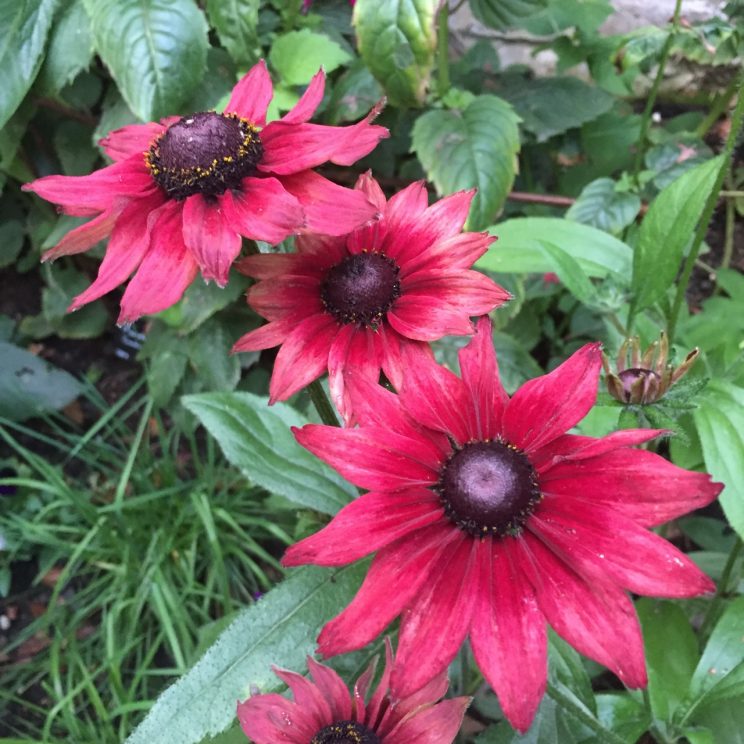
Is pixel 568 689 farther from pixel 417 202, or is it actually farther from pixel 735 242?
pixel 735 242

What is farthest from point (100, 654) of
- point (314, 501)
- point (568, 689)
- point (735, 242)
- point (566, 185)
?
point (735, 242)

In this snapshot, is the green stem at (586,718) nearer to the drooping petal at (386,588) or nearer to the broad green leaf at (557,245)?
the drooping petal at (386,588)

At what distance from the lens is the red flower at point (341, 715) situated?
605mm

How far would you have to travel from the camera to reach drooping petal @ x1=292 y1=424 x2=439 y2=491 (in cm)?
51

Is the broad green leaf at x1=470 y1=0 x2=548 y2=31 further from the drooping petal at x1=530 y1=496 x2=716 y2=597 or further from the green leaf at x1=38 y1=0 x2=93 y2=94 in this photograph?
the drooping petal at x1=530 y1=496 x2=716 y2=597

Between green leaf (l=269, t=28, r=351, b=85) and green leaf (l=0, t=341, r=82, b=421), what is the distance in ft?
2.52

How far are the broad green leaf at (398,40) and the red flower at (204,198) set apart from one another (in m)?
0.47

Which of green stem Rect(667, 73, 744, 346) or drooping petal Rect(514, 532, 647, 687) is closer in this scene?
drooping petal Rect(514, 532, 647, 687)

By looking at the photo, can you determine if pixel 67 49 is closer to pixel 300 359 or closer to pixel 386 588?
pixel 300 359

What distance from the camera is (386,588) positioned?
49 cm

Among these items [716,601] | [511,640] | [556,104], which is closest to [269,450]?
[511,640]

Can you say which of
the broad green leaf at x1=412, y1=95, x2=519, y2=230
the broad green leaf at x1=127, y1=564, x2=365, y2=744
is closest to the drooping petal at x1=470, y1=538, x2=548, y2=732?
the broad green leaf at x1=127, y1=564, x2=365, y2=744

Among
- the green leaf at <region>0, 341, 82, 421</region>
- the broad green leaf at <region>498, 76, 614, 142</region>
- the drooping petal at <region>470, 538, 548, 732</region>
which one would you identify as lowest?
the green leaf at <region>0, 341, 82, 421</region>

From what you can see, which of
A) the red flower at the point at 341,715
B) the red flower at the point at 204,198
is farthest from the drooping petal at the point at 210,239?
the red flower at the point at 341,715
